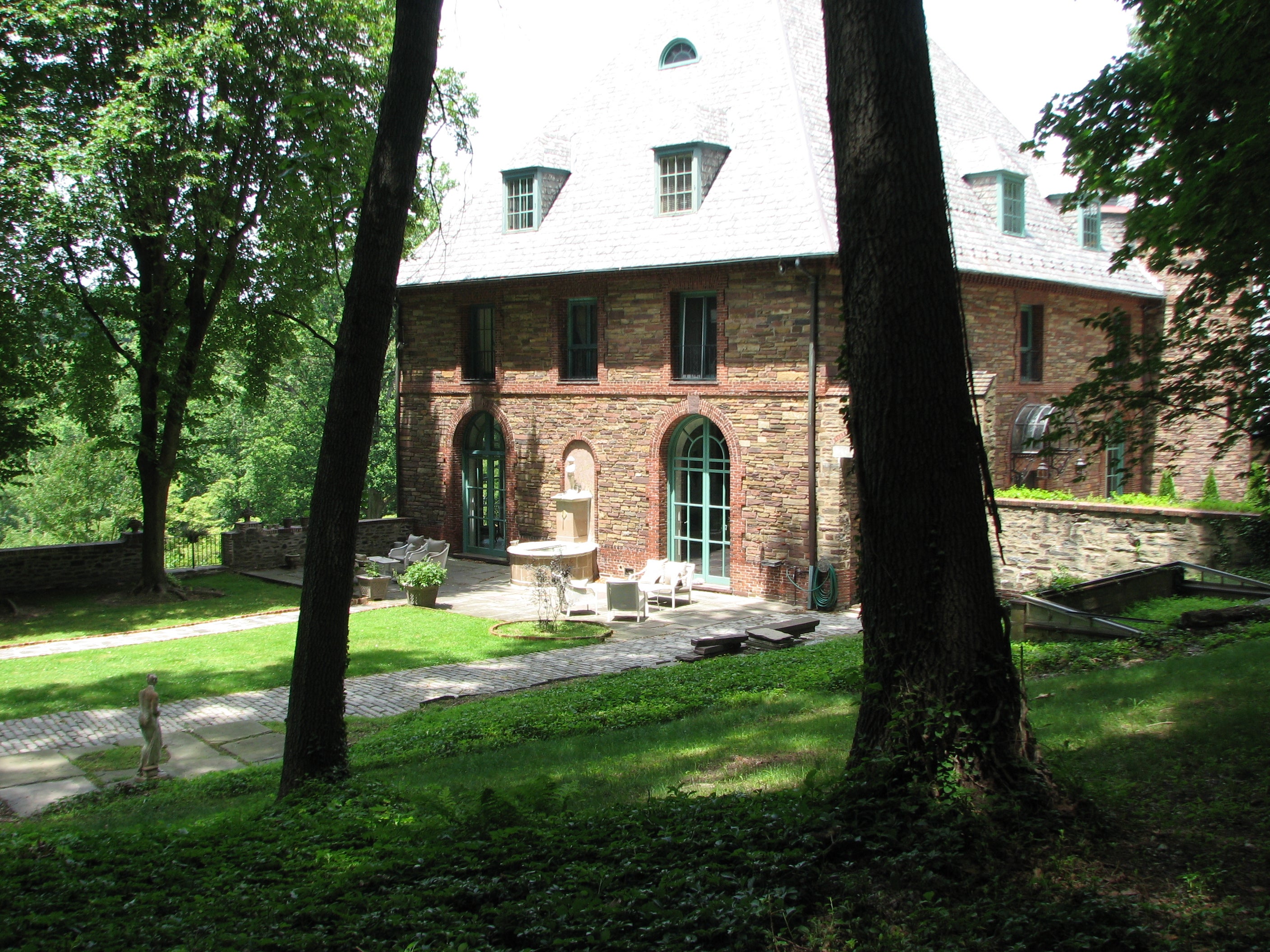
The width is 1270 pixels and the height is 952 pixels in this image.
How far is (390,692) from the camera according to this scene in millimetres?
13078

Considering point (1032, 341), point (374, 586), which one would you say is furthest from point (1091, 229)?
point (374, 586)

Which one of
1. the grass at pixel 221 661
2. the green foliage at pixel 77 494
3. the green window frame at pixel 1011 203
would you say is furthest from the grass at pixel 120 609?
the green foliage at pixel 77 494

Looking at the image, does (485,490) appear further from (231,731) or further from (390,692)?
(231,731)

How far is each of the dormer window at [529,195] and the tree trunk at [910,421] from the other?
1952 cm

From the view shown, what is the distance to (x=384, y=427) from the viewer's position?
50500mm

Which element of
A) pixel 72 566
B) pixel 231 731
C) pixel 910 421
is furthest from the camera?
pixel 72 566

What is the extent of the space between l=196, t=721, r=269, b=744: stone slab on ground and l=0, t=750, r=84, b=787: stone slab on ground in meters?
1.32

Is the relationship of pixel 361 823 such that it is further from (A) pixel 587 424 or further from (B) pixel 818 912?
(A) pixel 587 424

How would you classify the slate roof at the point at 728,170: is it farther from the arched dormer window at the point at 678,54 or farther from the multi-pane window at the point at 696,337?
A: the multi-pane window at the point at 696,337

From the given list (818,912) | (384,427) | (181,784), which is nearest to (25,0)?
(181,784)

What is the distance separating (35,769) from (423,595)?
10032 millimetres

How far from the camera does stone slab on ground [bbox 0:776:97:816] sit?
873 cm

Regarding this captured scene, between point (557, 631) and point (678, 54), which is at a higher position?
point (678, 54)

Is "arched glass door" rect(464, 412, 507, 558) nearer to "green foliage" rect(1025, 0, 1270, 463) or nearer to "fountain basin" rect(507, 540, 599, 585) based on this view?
"fountain basin" rect(507, 540, 599, 585)
